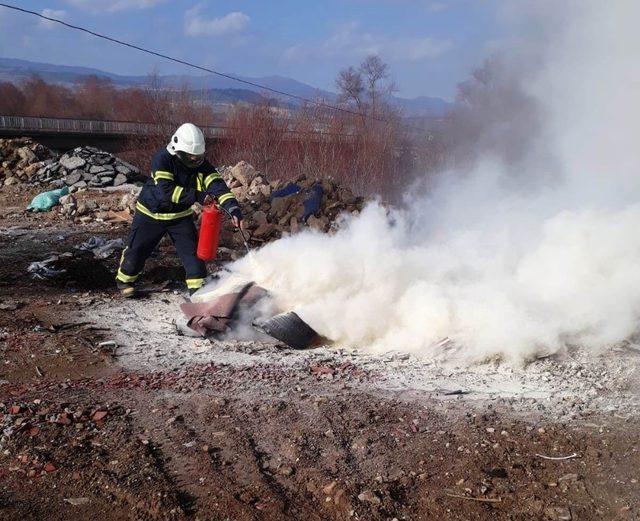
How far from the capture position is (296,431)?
10.8ft

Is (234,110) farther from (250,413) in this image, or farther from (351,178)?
(250,413)

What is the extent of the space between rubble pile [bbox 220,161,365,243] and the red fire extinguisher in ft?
14.6

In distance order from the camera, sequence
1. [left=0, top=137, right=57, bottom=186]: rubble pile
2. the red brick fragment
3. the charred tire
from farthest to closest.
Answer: [left=0, top=137, right=57, bottom=186]: rubble pile < the charred tire < the red brick fragment

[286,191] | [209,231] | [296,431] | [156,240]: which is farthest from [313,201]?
[296,431]

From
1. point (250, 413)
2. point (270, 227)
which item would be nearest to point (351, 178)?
point (270, 227)

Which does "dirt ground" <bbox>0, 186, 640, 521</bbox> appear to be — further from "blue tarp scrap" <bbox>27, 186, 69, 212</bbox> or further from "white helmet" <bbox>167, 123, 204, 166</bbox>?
"blue tarp scrap" <bbox>27, 186, 69, 212</bbox>

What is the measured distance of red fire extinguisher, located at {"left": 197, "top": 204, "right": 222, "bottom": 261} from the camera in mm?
5359

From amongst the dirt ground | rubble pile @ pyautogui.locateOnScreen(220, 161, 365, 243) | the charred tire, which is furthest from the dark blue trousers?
rubble pile @ pyautogui.locateOnScreen(220, 161, 365, 243)

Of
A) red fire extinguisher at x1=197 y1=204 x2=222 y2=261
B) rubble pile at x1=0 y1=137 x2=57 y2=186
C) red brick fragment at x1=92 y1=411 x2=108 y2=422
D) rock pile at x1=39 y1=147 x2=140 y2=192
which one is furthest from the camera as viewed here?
rubble pile at x1=0 y1=137 x2=57 y2=186

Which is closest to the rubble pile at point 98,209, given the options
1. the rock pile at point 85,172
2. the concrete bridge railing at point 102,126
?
the rock pile at point 85,172

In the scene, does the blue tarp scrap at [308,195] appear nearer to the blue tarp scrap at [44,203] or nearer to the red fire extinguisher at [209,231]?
the blue tarp scrap at [44,203]

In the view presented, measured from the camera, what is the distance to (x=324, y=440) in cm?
321

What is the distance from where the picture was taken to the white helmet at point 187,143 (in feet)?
18.1

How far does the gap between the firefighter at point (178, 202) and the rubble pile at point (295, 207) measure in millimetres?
3998
